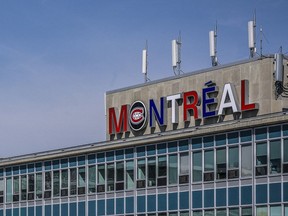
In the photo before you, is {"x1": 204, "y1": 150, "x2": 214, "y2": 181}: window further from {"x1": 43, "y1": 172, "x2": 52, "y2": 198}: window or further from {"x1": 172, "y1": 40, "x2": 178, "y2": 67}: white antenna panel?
{"x1": 43, "y1": 172, "x2": 52, "y2": 198}: window

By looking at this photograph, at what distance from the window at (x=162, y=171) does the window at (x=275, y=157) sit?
8632 millimetres

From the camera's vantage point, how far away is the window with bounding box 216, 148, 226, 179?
55.6m

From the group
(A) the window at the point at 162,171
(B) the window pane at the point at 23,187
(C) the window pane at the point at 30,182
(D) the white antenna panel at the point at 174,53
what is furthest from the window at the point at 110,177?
(D) the white antenna panel at the point at 174,53

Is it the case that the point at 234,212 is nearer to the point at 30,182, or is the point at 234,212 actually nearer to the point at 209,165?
the point at 209,165

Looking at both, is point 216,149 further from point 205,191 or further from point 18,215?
point 18,215

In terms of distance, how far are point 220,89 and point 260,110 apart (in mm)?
3661

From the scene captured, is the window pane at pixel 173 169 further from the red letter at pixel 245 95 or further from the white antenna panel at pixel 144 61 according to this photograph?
the white antenna panel at pixel 144 61

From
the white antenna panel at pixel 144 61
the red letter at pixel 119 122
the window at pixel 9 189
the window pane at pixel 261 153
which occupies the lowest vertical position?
the window at pixel 9 189

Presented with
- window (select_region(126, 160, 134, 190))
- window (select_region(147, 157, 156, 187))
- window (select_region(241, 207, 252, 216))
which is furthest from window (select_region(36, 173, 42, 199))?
window (select_region(241, 207, 252, 216))

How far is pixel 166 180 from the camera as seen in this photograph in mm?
59156

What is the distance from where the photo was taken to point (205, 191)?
185 feet

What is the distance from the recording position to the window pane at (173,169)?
58638 millimetres

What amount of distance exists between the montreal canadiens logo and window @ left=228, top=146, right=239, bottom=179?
13009 millimetres

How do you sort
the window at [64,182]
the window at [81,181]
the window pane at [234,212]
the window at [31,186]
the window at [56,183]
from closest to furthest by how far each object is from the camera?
1. the window pane at [234,212]
2. the window at [81,181]
3. the window at [64,182]
4. the window at [56,183]
5. the window at [31,186]
